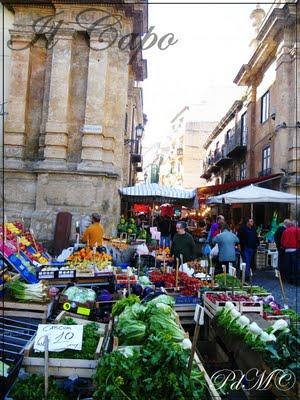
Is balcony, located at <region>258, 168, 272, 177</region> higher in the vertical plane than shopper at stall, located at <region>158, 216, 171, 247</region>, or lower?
higher

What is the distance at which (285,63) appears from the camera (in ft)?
52.5

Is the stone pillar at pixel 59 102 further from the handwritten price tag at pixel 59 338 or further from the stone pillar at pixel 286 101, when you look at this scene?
the stone pillar at pixel 286 101

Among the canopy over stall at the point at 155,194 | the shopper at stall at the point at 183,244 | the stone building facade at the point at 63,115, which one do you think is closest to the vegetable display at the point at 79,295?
the shopper at stall at the point at 183,244

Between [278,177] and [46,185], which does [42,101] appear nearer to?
[46,185]

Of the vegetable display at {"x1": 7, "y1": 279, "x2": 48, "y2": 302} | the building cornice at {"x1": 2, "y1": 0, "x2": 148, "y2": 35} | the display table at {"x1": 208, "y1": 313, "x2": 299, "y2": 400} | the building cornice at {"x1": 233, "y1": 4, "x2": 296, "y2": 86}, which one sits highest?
the building cornice at {"x1": 233, "y1": 4, "x2": 296, "y2": 86}

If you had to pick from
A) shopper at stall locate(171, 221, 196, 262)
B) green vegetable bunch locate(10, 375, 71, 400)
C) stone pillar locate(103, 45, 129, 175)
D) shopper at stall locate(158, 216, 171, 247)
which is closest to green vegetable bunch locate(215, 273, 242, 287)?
shopper at stall locate(171, 221, 196, 262)


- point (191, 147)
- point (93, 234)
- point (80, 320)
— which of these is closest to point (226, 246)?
point (93, 234)

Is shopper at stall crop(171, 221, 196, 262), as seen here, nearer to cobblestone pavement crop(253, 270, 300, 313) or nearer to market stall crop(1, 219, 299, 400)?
market stall crop(1, 219, 299, 400)

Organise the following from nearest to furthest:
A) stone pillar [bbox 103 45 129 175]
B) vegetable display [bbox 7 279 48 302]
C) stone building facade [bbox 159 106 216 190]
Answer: vegetable display [bbox 7 279 48 302], stone pillar [bbox 103 45 129 175], stone building facade [bbox 159 106 216 190]

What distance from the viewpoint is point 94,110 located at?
39.5 ft

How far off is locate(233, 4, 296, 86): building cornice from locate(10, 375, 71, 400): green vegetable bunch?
1654 centimetres

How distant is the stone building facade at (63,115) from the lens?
467 inches

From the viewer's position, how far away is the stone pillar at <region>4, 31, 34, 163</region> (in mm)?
12234

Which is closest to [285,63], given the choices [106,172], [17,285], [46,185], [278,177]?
[278,177]
